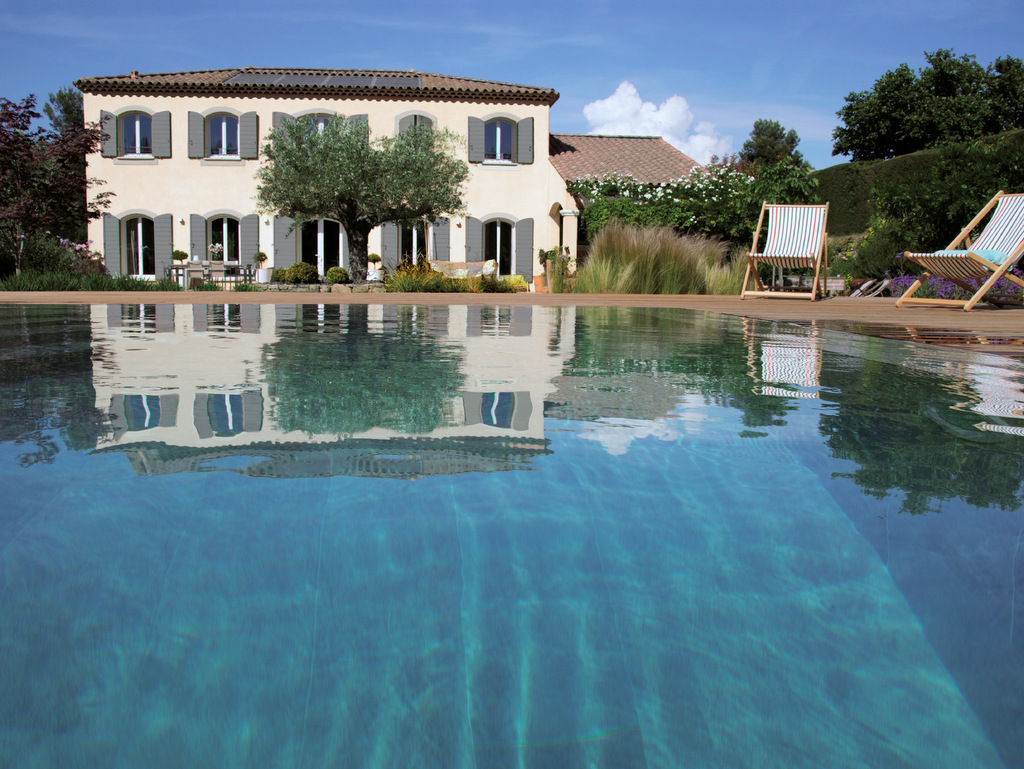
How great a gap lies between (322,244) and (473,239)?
3.51 metres

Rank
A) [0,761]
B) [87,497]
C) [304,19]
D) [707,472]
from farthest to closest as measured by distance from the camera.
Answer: [304,19] < [707,472] < [87,497] < [0,761]

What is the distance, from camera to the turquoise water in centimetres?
82

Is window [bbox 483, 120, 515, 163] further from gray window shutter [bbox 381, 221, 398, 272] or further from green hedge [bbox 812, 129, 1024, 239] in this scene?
green hedge [bbox 812, 129, 1024, 239]

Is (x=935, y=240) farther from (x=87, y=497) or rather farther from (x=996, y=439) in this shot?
(x=87, y=497)

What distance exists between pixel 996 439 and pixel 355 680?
5.77ft

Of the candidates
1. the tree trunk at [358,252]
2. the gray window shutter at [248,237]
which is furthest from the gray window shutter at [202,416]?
the gray window shutter at [248,237]

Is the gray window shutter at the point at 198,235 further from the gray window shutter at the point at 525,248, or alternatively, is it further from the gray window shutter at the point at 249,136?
the gray window shutter at the point at 525,248

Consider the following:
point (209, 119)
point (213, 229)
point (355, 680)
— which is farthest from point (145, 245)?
point (355, 680)

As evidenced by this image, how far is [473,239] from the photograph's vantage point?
19328 mm

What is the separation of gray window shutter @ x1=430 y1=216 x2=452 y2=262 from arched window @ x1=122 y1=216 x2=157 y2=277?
6.45m

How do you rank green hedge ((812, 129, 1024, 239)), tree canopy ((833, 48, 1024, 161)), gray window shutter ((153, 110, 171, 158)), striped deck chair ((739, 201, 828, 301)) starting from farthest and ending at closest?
tree canopy ((833, 48, 1024, 161)) → green hedge ((812, 129, 1024, 239)) → gray window shutter ((153, 110, 171, 158)) → striped deck chair ((739, 201, 828, 301))

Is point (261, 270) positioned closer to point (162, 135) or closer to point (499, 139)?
point (162, 135)

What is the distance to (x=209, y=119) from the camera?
755 inches

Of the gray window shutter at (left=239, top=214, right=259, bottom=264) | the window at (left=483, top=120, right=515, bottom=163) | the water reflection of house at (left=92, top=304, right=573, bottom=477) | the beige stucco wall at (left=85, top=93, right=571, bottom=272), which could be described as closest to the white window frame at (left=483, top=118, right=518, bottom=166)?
the window at (left=483, top=120, right=515, bottom=163)
